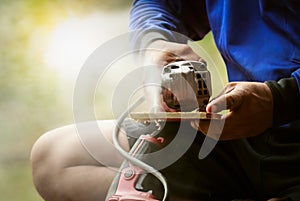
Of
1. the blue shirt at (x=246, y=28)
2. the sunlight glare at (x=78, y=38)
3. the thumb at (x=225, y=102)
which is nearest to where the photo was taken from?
the thumb at (x=225, y=102)

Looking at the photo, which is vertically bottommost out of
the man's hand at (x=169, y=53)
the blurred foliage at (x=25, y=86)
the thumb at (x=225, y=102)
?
the blurred foliage at (x=25, y=86)

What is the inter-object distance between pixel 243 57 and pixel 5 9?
0.80 meters

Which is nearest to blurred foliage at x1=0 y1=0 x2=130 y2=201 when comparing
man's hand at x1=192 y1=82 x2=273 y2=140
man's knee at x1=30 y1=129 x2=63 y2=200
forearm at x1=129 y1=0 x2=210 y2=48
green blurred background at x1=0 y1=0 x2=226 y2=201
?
green blurred background at x1=0 y1=0 x2=226 y2=201

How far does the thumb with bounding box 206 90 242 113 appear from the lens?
23.4 inches

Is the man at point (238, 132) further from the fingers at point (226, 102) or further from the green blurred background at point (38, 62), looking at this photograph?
the green blurred background at point (38, 62)

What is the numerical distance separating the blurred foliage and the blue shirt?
44 centimetres

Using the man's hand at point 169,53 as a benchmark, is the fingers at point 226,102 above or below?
below

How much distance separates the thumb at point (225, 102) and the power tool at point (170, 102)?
33mm

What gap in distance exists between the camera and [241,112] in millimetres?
631

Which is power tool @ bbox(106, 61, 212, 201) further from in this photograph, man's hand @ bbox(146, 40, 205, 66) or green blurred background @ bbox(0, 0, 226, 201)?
green blurred background @ bbox(0, 0, 226, 201)

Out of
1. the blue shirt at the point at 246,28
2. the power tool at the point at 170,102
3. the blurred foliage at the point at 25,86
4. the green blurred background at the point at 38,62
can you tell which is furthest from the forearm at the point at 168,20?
the blurred foliage at the point at 25,86

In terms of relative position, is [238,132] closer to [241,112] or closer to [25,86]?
[241,112]

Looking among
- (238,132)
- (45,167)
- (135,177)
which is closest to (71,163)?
(45,167)

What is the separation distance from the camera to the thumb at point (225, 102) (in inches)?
23.4
